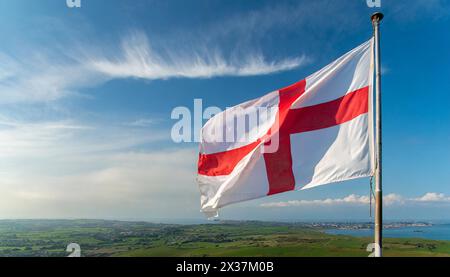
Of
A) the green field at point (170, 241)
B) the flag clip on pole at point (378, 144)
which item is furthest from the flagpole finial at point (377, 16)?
the green field at point (170, 241)

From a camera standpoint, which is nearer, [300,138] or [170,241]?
[300,138]

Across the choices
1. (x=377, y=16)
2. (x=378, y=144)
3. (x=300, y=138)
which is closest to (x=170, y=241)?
(x=300, y=138)

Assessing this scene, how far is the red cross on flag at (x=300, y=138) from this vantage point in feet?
23.7

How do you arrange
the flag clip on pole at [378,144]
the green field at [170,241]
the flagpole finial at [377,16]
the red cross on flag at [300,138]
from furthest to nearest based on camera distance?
the green field at [170,241], the red cross on flag at [300,138], the flagpole finial at [377,16], the flag clip on pole at [378,144]

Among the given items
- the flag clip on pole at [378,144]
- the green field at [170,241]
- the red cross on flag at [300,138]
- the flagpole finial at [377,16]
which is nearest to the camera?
the flag clip on pole at [378,144]

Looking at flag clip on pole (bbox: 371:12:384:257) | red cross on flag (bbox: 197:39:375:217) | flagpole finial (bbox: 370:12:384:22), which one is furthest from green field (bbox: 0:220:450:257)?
flagpole finial (bbox: 370:12:384:22)

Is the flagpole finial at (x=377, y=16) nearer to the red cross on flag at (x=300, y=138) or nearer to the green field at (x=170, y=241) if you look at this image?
the red cross on flag at (x=300, y=138)

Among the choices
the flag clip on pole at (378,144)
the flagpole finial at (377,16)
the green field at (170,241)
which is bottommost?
the green field at (170,241)

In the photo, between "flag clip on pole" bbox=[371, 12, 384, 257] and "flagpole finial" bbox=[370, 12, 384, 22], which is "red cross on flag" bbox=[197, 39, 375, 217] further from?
"flagpole finial" bbox=[370, 12, 384, 22]

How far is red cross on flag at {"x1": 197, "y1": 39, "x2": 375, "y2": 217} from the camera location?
724cm

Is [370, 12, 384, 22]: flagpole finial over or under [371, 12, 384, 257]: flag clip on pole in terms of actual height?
over

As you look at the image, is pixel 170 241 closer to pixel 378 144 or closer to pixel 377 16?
pixel 378 144

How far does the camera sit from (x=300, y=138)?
25.8 feet
